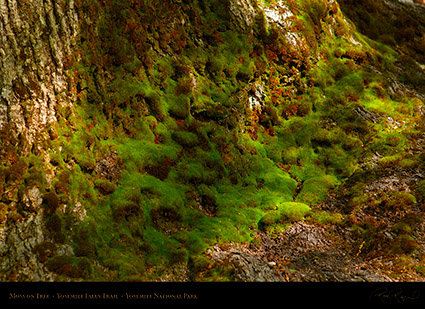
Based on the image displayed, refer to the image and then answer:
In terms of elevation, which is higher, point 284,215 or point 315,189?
point 315,189

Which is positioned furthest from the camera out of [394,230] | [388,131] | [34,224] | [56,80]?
[388,131]

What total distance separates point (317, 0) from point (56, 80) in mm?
16716

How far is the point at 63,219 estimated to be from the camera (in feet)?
34.4

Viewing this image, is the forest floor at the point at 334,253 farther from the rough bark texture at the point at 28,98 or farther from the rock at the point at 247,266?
the rough bark texture at the point at 28,98

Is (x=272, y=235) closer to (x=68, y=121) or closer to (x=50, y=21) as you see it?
(x=68, y=121)
